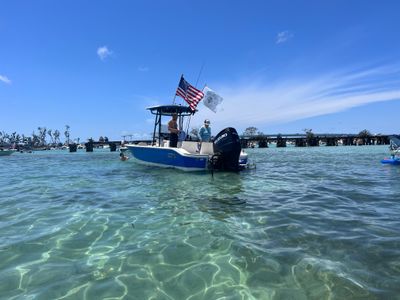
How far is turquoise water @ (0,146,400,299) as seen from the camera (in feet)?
11.6

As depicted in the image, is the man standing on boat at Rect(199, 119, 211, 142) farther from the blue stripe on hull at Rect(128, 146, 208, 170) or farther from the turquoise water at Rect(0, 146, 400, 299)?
the turquoise water at Rect(0, 146, 400, 299)

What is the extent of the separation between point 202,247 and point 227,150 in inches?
386

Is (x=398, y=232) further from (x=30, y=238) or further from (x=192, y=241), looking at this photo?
(x=30, y=238)

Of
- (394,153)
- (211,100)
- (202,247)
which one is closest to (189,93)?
(211,100)

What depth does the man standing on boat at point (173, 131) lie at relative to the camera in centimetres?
1644

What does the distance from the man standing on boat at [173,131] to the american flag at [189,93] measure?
1521 millimetres

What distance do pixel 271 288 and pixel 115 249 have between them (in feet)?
7.57

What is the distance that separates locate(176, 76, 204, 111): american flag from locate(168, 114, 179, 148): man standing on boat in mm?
1521

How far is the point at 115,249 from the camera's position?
15.6 feet

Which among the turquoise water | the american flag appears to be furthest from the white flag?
the turquoise water

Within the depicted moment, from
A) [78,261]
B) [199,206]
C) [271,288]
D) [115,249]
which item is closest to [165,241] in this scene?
[115,249]

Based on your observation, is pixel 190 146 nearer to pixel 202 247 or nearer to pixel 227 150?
pixel 227 150

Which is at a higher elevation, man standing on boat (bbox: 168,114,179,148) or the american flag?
the american flag

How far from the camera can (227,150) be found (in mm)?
14406
